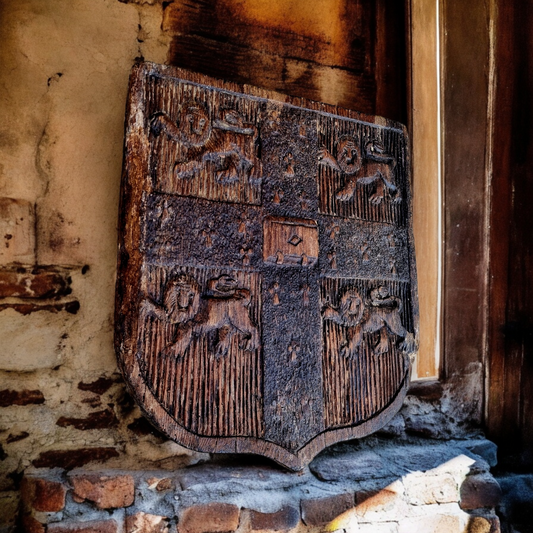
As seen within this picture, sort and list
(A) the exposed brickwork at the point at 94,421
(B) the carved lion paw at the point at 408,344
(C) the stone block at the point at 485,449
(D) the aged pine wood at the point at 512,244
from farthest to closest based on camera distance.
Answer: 1. (D) the aged pine wood at the point at 512,244
2. (C) the stone block at the point at 485,449
3. (B) the carved lion paw at the point at 408,344
4. (A) the exposed brickwork at the point at 94,421

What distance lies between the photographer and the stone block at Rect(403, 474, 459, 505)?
54.0 inches

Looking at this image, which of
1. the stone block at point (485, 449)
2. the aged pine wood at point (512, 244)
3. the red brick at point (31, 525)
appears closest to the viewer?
the red brick at point (31, 525)

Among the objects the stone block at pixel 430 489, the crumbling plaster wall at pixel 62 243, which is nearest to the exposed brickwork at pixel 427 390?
the stone block at pixel 430 489

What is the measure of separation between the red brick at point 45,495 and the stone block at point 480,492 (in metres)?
1.12

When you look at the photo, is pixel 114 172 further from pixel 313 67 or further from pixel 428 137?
pixel 428 137

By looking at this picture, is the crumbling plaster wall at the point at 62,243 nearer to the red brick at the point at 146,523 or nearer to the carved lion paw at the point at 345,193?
the red brick at the point at 146,523

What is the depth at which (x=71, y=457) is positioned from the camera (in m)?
1.17

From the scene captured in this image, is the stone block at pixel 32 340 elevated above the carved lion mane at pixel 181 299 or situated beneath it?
situated beneath

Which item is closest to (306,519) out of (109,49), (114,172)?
(114,172)

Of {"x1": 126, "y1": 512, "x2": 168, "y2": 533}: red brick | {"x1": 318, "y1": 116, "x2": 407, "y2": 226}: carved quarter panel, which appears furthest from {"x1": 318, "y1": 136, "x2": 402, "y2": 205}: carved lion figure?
{"x1": 126, "y1": 512, "x2": 168, "y2": 533}: red brick

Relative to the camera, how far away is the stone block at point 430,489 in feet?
4.50

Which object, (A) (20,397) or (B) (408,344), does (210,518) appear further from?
(B) (408,344)

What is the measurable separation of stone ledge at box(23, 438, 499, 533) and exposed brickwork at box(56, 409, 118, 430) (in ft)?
0.35

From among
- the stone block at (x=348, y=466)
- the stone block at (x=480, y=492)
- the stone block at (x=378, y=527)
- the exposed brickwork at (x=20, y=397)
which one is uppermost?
the exposed brickwork at (x=20, y=397)
